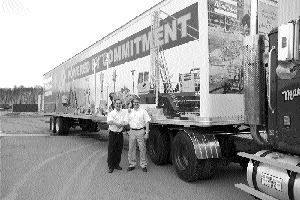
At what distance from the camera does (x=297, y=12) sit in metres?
4.72

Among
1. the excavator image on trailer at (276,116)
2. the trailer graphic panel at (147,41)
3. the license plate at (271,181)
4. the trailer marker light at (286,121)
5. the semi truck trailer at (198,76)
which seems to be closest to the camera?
the excavator image on trailer at (276,116)

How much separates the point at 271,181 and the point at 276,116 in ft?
2.96

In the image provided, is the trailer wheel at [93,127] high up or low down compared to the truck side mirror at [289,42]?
A: down

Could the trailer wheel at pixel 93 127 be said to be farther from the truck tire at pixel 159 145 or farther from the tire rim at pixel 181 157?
the tire rim at pixel 181 157

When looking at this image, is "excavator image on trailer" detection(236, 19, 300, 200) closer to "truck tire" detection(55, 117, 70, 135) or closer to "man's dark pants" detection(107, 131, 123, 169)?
"man's dark pants" detection(107, 131, 123, 169)

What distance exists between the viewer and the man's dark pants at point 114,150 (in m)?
8.11

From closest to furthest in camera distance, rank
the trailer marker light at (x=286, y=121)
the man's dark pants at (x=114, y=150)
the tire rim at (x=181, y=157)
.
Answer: the trailer marker light at (x=286, y=121) < the tire rim at (x=181, y=157) < the man's dark pants at (x=114, y=150)

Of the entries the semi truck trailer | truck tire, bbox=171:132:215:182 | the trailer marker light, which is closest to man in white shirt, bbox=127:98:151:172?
the semi truck trailer

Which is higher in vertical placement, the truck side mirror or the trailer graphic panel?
the trailer graphic panel

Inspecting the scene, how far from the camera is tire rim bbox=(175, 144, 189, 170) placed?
690 centimetres

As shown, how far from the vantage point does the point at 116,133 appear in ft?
27.9

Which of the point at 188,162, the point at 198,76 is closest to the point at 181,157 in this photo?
the point at 188,162

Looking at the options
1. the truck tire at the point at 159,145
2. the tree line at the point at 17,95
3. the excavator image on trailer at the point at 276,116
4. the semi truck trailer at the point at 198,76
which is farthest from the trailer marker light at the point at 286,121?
the tree line at the point at 17,95

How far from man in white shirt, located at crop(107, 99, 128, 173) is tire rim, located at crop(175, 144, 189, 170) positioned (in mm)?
1801
